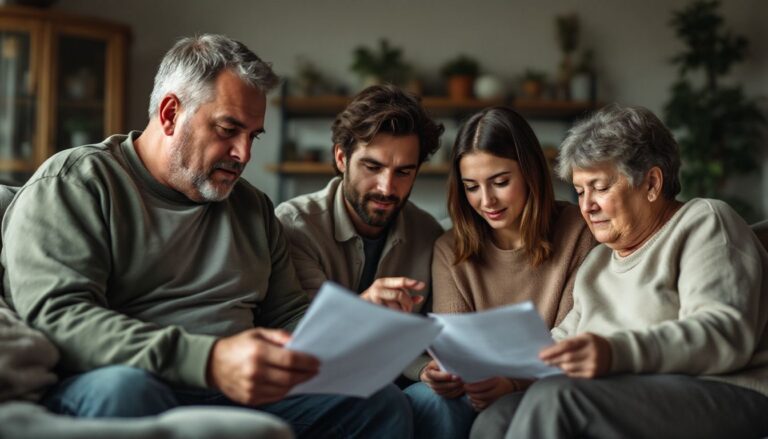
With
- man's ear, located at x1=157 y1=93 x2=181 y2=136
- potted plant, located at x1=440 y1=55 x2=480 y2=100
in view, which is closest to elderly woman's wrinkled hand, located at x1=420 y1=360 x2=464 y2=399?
man's ear, located at x1=157 y1=93 x2=181 y2=136

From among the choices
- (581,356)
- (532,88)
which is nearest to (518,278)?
(581,356)

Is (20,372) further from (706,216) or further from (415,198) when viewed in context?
(415,198)

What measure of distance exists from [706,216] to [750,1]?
4.31 meters

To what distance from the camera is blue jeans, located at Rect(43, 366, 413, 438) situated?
48.8 inches

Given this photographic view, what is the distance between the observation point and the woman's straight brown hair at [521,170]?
6.64ft

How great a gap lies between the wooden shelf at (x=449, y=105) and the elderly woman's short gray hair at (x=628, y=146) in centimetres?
314

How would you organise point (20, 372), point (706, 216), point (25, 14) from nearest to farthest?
point (20, 372) → point (706, 216) → point (25, 14)

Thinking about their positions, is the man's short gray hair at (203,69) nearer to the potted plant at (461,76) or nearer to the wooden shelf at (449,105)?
the wooden shelf at (449,105)

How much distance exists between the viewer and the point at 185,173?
1.65 metres

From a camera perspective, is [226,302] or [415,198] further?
[415,198]

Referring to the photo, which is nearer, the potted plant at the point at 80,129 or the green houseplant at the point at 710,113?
the potted plant at the point at 80,129

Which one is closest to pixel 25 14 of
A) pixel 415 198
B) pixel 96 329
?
pixel 415 198

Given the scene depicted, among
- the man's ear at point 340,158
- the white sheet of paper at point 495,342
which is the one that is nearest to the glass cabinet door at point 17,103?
the man's ear at point 340,158

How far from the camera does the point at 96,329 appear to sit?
1322mm
